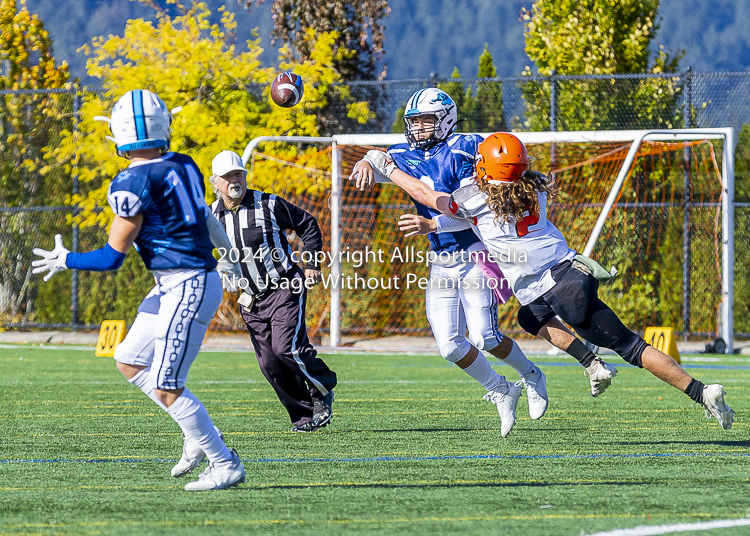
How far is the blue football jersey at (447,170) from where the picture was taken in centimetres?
623

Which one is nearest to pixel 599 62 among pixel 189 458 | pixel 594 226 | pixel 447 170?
pixel 594 226

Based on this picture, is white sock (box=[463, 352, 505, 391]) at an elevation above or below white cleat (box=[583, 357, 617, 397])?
below

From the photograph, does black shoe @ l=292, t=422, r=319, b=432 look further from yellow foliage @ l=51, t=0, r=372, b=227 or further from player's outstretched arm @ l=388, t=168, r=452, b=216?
yellow foliage @ l=51, t=0, r=372, b=227

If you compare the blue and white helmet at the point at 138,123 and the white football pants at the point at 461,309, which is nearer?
the blue and white helmet at the point at 138,123

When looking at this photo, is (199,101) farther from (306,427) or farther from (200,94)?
(306,427)

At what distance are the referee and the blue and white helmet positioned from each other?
2218mm

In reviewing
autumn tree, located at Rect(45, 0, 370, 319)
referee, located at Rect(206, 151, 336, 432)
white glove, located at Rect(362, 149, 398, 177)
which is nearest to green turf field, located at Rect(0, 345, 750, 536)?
referee, located at Rect(206, 151, 336, 432)

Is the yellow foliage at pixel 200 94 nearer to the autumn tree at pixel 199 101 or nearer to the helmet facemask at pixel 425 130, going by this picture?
the autumn tree at pixel 199 101

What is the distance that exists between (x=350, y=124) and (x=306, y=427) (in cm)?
871

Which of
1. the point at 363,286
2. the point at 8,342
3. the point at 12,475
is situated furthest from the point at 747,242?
the point at 12,475

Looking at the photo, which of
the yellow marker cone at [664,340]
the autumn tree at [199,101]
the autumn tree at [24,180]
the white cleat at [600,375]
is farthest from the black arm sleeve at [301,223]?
the autumn tree at [24,180]

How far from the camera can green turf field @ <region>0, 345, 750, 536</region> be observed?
12.2 ft

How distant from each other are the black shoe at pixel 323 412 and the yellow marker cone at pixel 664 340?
18.6 ft

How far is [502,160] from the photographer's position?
5695 mm
